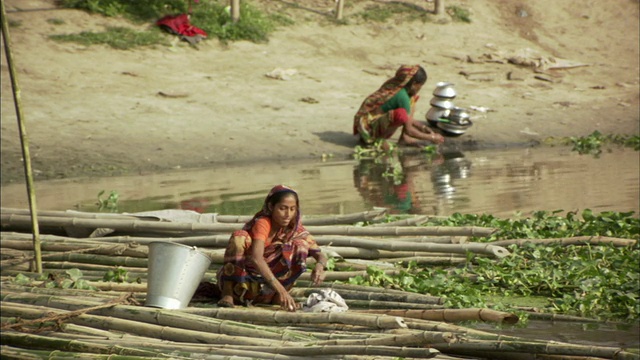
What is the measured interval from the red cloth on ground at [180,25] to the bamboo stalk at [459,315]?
1284 cm

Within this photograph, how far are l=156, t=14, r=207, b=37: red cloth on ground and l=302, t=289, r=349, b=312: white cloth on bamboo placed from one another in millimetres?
12511

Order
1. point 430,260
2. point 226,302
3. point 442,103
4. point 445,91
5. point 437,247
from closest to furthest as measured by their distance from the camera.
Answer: point 226,302 < point 437,247 < point 430,260 < point 445,91 < point 442,103

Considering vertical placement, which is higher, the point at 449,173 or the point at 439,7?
the point at 449,173

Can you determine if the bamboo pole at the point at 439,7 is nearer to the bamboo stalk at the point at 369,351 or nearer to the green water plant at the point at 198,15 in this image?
the green water plant at the point at 198,15

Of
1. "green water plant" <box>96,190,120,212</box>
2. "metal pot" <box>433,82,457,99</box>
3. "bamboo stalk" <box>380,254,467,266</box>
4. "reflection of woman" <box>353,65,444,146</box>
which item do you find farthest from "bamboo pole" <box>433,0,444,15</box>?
"bamboo stalk" <box>380,254,467,266</box>

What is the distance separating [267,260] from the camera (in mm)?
5219

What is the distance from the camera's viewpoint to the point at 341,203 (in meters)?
9.11

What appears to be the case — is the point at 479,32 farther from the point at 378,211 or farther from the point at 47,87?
the point at 378,211

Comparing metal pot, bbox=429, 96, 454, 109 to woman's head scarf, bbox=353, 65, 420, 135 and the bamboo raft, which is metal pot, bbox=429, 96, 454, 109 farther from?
the bamboo raft

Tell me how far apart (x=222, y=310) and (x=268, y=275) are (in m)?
0.40

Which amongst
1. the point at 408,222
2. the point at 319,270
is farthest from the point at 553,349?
the point at 408,222

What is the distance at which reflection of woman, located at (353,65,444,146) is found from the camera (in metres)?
12.8

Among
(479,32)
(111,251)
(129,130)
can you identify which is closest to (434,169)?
(129,130)

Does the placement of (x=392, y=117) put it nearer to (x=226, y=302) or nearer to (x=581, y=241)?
(x=581, y=241)
